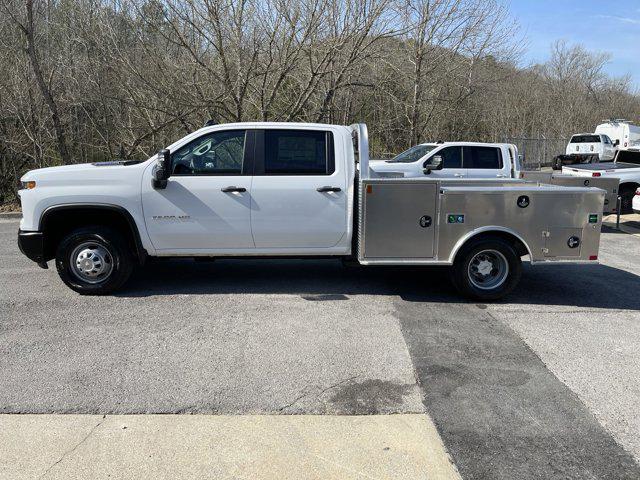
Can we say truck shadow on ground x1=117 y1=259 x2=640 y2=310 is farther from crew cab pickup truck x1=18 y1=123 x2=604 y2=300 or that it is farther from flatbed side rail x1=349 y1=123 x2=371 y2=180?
flatbed side rail x1=349 y1=123 x2=371 y2=180

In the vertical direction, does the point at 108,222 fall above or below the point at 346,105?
below

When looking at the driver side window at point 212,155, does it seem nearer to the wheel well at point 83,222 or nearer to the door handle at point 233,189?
the door handle at point 233,189

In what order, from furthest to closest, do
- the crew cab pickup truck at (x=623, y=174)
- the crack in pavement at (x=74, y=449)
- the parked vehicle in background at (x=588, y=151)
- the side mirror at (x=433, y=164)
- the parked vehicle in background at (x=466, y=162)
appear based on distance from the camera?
the parked vehicle in background at (x=588, y=151) < the crew cab pickup truck at (x=623, y=174) < the parked vehicle in background at (x=466, y=162) < the side mirror at (x=433, y=164) < the crack in pavement at (x=74, y=449)

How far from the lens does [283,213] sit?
595 centimetres

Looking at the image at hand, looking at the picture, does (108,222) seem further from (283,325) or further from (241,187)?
(283,325)

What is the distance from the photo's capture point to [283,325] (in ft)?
17.2

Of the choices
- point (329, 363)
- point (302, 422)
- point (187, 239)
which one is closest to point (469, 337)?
point (329, 363)

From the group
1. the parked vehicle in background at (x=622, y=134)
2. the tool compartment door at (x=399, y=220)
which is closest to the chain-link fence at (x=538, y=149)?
the parked vehicle in background at (x=622, y=134)

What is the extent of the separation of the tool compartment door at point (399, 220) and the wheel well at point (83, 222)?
264cm

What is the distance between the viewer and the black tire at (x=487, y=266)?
235 inches

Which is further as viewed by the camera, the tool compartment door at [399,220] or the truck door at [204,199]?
the truck door at [204,199]

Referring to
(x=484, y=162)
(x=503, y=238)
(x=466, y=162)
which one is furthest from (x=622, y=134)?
(x=503, y=238)

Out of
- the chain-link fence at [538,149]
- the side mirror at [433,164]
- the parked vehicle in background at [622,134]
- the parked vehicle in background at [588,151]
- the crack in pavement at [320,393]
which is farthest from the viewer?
the chain-link fence at [538,149]

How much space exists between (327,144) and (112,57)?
906 cm
